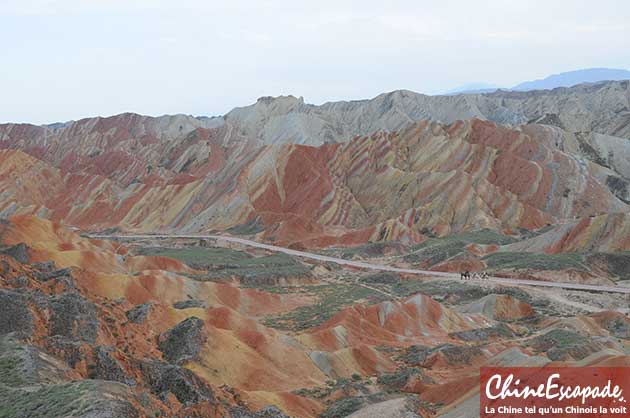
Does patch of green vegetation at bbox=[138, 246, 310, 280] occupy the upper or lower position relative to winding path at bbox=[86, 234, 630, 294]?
upper

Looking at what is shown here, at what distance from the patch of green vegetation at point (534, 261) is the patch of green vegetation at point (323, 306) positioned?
18252 millimetres

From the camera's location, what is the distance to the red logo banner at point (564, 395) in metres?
22.6

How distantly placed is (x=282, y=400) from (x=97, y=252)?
39.3 metres

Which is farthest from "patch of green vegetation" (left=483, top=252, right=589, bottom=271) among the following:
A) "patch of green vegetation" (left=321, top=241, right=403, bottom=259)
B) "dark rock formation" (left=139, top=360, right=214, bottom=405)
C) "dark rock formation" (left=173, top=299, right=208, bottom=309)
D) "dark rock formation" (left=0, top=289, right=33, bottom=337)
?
"dark rock formation" (left=0, top=289, right=33, bottom=337)

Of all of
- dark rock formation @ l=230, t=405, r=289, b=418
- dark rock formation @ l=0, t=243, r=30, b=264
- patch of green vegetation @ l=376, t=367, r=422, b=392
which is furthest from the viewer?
dark rock formation @ l=0, t=243, r=30, b=264

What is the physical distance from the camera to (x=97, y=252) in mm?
64750

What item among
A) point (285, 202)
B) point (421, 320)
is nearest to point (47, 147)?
point (285, 202)

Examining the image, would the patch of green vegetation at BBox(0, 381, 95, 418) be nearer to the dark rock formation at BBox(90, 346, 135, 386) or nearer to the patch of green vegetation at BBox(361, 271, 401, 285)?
the dark rock formation at BBox(90, 346, 135, 386)

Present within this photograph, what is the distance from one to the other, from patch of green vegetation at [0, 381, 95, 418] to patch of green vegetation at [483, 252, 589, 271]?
63.3 metres

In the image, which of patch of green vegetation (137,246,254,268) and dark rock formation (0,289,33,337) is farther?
patch of green vegetation (137,246,254,268)

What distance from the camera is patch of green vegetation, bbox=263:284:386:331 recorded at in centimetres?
5356

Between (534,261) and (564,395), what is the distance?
178 feet

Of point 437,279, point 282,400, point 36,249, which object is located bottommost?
point 437,279

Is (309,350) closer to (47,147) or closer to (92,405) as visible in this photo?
(92,405)
